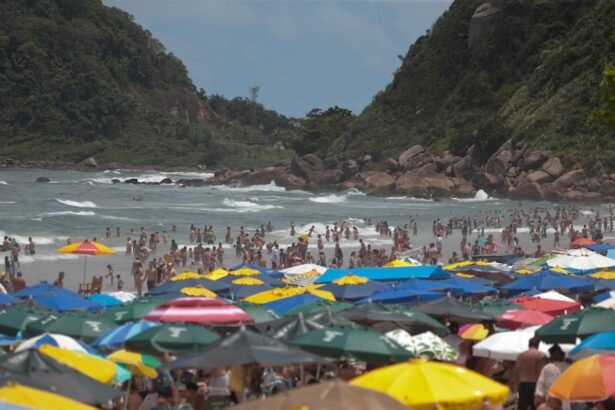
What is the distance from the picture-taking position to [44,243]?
46.4m

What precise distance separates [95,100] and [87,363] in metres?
168

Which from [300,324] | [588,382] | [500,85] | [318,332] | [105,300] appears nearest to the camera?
[588,382]

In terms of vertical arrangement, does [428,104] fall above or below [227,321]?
above

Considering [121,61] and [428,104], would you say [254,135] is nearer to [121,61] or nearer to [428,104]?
[121,61]

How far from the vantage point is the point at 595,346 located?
35.4 feet

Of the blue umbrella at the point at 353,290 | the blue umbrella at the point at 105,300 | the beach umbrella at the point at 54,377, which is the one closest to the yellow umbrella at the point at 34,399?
the beach umbrella at the point at 54,377

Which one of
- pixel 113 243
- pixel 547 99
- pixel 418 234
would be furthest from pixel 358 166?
pixel 113 243

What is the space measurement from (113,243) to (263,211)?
25182mm

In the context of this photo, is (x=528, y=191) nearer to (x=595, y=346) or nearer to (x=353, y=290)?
(x=353, y=290)

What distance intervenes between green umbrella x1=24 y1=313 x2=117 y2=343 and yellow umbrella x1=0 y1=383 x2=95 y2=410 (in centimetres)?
559

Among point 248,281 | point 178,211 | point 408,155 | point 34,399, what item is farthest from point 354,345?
point 408,155

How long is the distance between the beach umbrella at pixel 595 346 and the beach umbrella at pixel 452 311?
287 cm

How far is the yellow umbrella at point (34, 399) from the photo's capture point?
635 centimetres

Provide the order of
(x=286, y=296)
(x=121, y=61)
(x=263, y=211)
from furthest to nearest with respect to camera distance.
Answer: (x=121, y=61) < (x=263, y=211) < (x=286, y=296)
